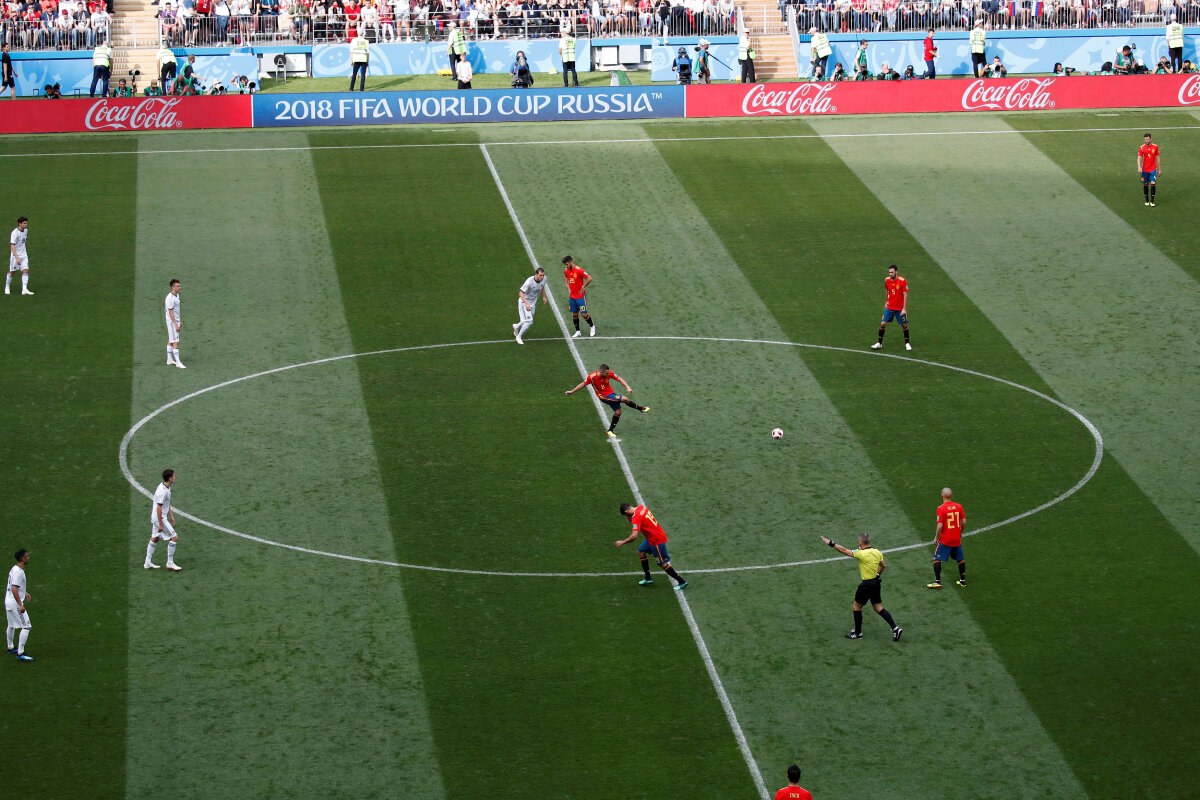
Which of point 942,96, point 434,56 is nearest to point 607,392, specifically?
point 942,96

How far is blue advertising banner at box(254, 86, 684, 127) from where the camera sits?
54.8 metres

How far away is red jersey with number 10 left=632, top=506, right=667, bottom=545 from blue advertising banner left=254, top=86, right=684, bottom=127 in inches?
1264

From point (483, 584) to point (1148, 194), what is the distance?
96.3ft

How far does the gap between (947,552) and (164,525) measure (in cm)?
1307

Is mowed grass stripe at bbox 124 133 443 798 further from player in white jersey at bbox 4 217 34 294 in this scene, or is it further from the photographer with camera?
the photographer with camera

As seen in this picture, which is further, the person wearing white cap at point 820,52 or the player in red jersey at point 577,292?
the person wearing white cap at point 820,52

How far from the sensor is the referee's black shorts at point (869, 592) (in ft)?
80.4

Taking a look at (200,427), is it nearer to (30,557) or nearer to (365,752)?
(30,557)

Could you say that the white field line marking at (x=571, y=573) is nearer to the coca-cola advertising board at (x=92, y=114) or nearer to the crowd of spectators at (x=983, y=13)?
the coca-cola advertising board at (x=92, y=114)

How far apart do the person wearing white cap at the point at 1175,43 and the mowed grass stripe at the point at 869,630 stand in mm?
28441

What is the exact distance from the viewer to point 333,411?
33.6 meters

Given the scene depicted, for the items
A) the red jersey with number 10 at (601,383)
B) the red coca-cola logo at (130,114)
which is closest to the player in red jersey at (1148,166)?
the red jersey with number 10 at (601,383)

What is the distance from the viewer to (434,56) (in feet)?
208

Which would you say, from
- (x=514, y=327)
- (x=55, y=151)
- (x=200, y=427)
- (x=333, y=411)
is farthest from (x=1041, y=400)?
(x=55, y=151)
